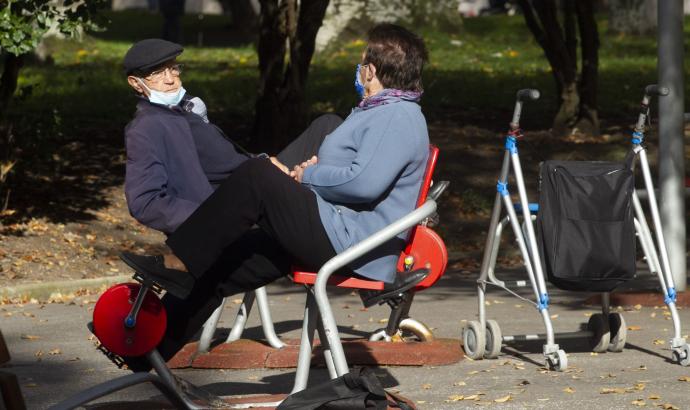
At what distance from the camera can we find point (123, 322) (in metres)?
5.52

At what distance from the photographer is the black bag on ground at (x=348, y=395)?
5309 millimetres

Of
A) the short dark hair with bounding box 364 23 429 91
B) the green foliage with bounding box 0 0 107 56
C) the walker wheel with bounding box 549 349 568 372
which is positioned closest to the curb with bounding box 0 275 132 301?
the green foliage with bounding box 0 0 107 56

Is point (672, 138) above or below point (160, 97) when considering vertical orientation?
below

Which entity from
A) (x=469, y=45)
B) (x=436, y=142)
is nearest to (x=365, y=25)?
(x=469, y=45)

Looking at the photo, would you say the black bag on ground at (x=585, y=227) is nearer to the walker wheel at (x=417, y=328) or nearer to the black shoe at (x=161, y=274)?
the walker wheel at (x=417, y=328)

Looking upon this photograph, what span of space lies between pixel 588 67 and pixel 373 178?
11.6 m

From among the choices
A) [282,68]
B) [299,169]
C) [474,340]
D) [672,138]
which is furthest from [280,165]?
[282,68]

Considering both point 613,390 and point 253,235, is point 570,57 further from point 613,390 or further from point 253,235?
point 253,235

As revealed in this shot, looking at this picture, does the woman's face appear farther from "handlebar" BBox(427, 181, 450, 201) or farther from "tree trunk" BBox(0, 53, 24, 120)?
"tree trunk" BBox(0, 53, 24, 120)

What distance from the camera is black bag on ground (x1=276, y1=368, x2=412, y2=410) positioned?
17.4 feet

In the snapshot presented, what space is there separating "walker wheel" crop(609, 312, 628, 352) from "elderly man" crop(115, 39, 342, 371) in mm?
2531

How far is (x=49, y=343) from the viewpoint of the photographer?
859cm

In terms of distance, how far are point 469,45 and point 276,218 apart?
22.6 m

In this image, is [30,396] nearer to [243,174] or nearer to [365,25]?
[243,174]
